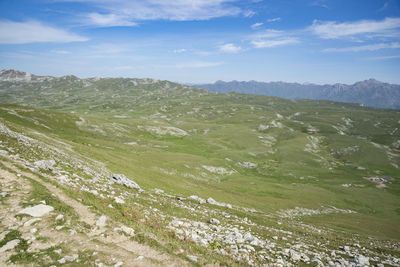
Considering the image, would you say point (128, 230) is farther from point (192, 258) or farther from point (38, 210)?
point (38, 210)

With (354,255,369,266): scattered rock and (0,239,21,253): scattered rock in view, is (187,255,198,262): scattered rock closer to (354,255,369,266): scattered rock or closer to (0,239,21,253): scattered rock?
(0,239,21,253): scattered rock

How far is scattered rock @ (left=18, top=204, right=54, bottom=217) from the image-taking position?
606 inches

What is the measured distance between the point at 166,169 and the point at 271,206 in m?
42.0

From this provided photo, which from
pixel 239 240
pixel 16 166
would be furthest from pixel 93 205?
pixel 239 240

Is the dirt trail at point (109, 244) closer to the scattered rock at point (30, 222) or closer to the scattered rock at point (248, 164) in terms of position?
the scattered rock at point (30, 222)

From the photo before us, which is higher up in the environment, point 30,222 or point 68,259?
point 30,222

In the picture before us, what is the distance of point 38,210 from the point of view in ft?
52.1

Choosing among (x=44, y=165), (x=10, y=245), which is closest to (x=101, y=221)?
(x=10, y=245)

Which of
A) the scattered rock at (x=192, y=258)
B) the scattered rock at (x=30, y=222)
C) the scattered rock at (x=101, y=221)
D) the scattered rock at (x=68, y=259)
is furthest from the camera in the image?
the scattered rock at (x=101, y=221)

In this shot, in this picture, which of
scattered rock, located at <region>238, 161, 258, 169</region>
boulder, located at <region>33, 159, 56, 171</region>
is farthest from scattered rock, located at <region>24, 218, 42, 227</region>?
scattered rock, located at <region>238, 161, 258, 169</region>

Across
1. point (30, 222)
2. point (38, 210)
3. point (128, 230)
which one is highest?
point (38, 210)

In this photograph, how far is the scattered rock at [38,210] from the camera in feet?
50.5

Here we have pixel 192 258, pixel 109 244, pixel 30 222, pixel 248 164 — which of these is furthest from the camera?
pixel 248 164

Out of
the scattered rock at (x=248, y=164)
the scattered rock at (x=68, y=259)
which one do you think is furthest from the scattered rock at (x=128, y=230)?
the scattered rock at (x=248, y=164)
